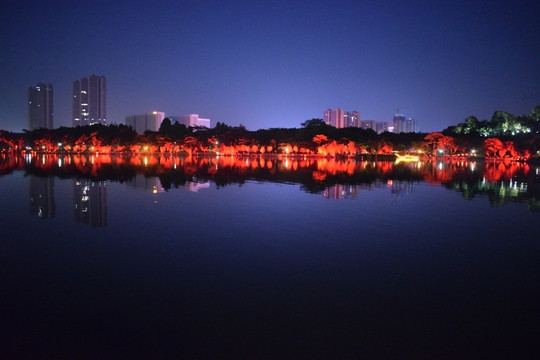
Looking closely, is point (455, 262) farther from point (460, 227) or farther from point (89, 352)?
point (89, 352)

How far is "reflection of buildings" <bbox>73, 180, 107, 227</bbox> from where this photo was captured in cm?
1205

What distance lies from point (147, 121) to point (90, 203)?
557 ft

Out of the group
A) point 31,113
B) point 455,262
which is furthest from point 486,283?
point 31,113

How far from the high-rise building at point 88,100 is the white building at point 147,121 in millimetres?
17858

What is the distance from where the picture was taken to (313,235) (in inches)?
411

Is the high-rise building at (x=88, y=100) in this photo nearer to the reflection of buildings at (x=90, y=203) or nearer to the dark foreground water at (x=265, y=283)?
the reflection of buildings at (x=90, y=203)

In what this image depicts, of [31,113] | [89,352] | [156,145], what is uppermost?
[31,113]

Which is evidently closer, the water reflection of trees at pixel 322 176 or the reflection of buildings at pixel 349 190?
the reflection of buildings at pixel 349 190

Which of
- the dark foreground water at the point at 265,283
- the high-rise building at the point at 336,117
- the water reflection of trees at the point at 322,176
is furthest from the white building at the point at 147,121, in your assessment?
the dark foreground water at the point at 265,283

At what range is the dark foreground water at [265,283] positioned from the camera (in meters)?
5.02

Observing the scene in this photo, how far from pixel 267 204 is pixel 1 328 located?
35.8 ft

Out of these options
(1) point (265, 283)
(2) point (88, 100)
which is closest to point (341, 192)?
(1) point (265, 283)

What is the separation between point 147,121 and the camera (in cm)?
17575

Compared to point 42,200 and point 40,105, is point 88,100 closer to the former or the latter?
point 40,105
